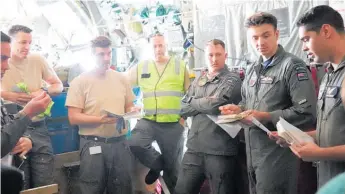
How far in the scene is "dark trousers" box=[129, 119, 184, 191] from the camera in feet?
11.6

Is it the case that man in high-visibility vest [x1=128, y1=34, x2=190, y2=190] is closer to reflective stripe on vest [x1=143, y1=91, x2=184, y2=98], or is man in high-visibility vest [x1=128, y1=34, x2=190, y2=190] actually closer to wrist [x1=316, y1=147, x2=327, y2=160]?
reflective stripe on vest [x1=143, y1=91, x2=184, y2=98]

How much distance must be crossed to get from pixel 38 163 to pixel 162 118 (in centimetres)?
123

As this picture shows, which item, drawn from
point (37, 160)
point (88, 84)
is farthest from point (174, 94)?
point (37, 160)

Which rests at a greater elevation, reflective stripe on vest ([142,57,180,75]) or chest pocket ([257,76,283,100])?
reflective stripe on vest ([142,57,180,75])

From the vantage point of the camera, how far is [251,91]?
8.63ft

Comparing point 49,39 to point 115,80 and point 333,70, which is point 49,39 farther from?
point 333,70

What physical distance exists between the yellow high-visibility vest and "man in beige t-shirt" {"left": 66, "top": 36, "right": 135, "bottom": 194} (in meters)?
0.47

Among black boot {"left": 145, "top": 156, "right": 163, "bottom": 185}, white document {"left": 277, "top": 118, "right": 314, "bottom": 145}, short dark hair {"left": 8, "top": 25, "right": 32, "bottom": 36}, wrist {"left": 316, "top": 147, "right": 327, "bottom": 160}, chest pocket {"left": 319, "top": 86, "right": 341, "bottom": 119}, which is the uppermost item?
short dark hair {"left": 8, "top": 25, "right": 32, "bottom": 36}

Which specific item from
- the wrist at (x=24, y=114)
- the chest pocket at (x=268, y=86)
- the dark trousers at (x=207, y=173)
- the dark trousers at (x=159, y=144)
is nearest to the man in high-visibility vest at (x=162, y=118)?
the dark trousers at (x=159, y=144)

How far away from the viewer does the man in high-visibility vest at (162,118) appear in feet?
11.6

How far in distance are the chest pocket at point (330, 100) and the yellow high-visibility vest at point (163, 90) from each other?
1792mm

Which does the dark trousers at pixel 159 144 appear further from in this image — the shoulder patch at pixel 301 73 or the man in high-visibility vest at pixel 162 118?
the shoulder patch at pixel 301 73

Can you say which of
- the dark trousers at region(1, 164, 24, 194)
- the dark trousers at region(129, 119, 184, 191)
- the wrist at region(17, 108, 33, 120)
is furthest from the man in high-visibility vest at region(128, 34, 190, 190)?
the dark trousers at region(1, 164, 24, 194)

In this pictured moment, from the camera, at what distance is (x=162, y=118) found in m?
3.54
